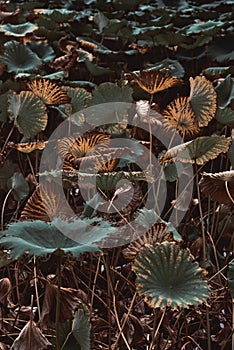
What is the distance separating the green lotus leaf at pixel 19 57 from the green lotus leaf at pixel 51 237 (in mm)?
890

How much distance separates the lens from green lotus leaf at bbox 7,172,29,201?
40.7 inches

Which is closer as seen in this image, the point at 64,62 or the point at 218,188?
the point at 218,188

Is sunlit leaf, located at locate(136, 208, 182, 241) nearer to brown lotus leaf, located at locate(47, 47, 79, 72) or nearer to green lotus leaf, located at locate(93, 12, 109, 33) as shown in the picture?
brown lotus leaf, located at locate(47, 47, 79, 72)

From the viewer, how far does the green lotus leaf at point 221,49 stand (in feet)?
5.65

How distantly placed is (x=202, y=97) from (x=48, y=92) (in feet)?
1.00

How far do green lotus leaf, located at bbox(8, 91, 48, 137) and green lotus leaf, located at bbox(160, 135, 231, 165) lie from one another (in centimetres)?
30

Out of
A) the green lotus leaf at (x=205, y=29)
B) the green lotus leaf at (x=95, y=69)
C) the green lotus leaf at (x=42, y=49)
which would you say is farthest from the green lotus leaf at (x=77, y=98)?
the green lotus leaf at (x=205, y=29)

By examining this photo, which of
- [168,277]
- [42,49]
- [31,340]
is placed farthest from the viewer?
[42,49]

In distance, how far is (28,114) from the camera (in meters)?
1.05

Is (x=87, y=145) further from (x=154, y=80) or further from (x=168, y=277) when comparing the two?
(x=168, y=277)

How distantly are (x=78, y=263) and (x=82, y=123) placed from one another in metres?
0.29

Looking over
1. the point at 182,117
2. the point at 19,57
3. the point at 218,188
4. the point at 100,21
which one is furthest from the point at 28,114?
the point at 100,21

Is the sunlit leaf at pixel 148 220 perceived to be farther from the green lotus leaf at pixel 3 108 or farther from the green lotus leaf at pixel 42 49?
the green lotus leaf at pixel 42 49

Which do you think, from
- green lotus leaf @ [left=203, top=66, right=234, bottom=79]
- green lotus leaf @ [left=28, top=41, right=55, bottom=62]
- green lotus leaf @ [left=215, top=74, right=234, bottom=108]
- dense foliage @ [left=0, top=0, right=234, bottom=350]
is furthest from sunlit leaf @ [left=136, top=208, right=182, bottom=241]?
green lotus leaf @ [left=28, top=41, right=55, bottom=62]
